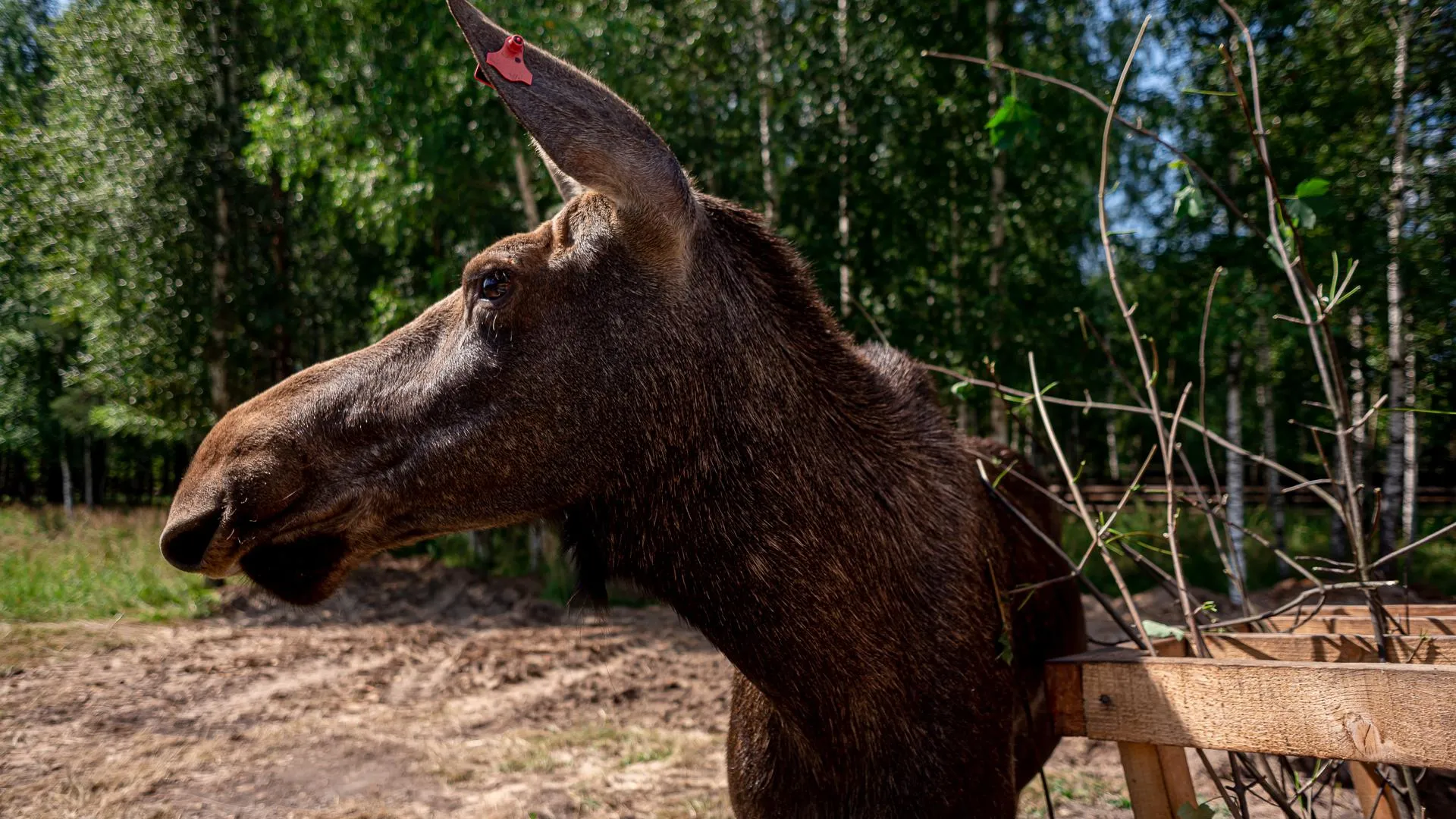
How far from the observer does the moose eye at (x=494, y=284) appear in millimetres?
1947

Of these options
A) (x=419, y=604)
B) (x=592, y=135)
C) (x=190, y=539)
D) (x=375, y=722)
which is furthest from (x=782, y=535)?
(x=419, y=604)

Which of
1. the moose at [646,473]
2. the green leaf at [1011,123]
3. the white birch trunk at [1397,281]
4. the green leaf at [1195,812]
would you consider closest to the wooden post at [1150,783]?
the green leaf at [1195,812]

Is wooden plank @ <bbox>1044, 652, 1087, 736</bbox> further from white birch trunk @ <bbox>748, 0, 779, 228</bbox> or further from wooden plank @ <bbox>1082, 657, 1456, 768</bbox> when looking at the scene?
white birch trunk @ <bbox>748, 0, 779, 228</bbox>

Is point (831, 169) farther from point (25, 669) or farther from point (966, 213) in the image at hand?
point (25, 669)

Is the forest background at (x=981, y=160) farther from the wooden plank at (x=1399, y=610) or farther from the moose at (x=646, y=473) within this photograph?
the moose at (x=646, y=473)

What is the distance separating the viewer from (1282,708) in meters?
1.57

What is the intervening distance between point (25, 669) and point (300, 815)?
399cm

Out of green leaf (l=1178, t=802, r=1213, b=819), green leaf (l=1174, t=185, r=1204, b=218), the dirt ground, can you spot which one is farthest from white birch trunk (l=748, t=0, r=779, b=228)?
green leaf (l=1178, t=802, r=1213, b=819)

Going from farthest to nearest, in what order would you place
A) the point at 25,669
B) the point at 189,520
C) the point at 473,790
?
the point at 25,669, the point at 473,790, the point at 189,520

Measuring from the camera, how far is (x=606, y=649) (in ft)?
26.0

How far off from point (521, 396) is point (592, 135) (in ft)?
1.92

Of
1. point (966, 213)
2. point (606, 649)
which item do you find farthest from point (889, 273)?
point (606, 649)

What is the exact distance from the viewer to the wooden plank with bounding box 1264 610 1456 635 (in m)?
2.21

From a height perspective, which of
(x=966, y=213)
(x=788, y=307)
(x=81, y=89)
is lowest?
(x=788, y=307)
